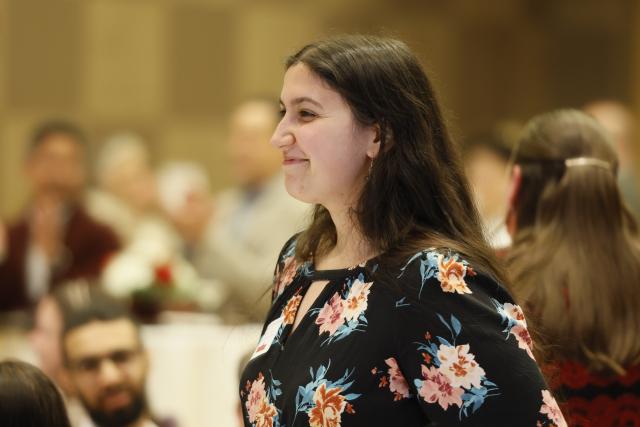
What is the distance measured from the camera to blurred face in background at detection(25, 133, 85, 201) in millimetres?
5270

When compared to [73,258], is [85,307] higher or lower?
higher

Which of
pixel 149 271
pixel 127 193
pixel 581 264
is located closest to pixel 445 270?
pixel 581 264

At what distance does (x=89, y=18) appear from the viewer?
7574mm

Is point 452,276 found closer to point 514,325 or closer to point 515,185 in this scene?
point 514,325

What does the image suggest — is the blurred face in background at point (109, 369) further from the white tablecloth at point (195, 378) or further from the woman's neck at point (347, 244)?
the woman's neck at point (347, 244)

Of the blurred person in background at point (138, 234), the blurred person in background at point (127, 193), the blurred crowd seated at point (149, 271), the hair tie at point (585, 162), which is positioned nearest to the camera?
the hair tie at point (585, 162)

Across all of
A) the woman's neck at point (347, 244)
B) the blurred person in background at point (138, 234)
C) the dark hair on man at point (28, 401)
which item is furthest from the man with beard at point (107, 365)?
the woman's neck at point (347, 244)

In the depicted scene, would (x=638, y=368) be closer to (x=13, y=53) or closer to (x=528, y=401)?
(x=528, y=401)

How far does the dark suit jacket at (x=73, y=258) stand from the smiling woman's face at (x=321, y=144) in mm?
3404

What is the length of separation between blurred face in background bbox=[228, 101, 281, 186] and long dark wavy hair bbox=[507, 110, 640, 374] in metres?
2.67

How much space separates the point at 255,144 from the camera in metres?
5.01

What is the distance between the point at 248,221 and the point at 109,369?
1.79 metres

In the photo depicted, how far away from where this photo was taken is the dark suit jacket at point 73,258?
16.6 feet

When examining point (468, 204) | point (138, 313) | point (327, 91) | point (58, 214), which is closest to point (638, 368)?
point (468, 204)
